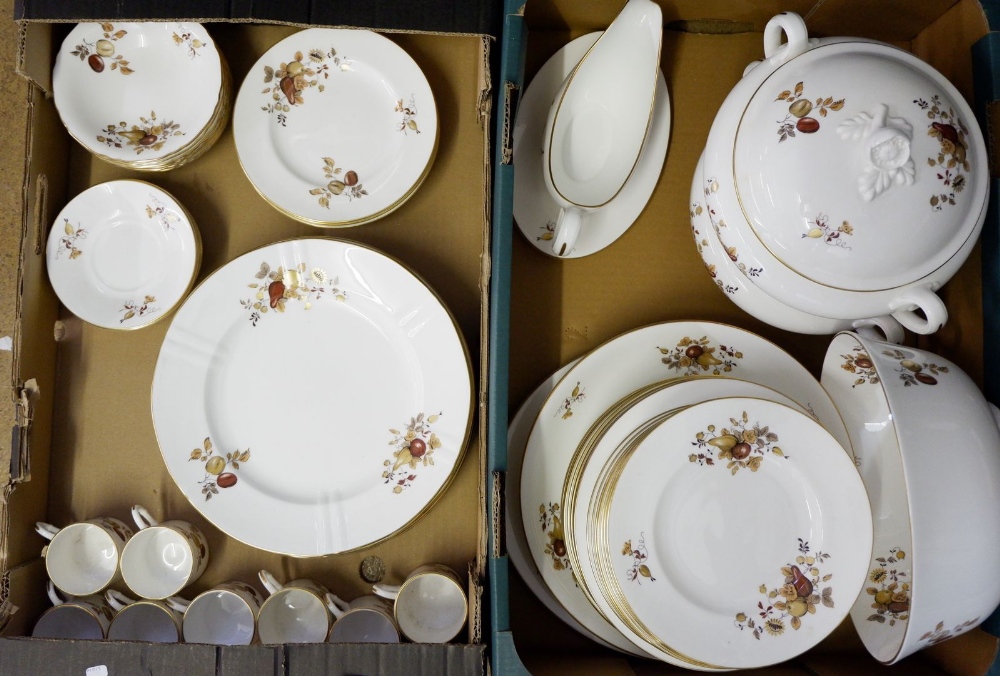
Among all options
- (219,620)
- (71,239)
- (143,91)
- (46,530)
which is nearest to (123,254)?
(71,239)

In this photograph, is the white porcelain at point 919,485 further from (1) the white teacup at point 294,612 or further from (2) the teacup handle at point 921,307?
(1) the white teacup at point 294,612

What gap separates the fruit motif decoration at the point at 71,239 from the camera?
0.65 meters

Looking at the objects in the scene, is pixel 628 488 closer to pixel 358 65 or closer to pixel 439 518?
pixel 439 518

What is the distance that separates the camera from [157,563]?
2.14 ft

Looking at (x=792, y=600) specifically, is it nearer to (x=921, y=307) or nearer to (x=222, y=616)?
(x=921, y=307)

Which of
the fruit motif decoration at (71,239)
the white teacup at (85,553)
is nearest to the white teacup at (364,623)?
the white teacup at (85,553)

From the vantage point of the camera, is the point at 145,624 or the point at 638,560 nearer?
the point at 638,560

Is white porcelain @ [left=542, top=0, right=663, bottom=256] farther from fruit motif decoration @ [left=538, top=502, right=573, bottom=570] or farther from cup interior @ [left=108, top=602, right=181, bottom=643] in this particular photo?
cup interior @ [left=108, top=602, right=181, bottom=643]

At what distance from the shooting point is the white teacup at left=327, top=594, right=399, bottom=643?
62cm

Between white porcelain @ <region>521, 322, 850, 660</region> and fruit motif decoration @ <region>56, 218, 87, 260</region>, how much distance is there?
50cm

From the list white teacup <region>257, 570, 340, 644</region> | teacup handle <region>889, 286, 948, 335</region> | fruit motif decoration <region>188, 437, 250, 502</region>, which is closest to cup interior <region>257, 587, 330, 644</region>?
white teacup <region>257, 570, 340, 644</region>

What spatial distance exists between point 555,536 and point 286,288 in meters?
0.36

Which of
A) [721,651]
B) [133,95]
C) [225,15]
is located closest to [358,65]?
[225,15]

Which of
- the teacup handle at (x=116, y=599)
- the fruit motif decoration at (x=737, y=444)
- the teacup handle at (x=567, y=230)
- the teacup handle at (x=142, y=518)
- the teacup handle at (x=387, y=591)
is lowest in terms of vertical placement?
the teacup handle at (x=116, y=599)
